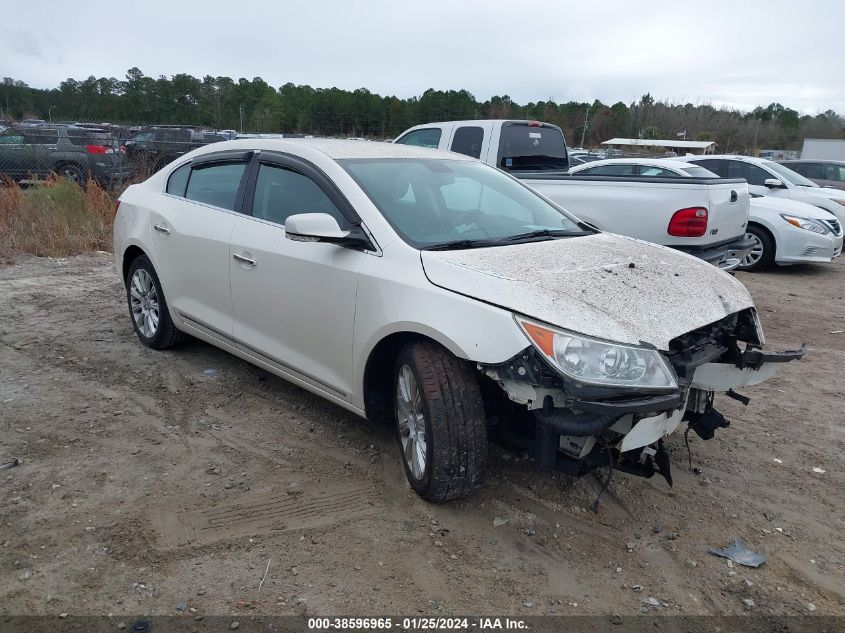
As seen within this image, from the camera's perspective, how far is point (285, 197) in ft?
13.8

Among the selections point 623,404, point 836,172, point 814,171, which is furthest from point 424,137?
point 836,172

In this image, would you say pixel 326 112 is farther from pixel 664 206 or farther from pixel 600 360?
pixel 600 360

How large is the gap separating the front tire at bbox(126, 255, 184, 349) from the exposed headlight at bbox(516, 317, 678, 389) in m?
3.44

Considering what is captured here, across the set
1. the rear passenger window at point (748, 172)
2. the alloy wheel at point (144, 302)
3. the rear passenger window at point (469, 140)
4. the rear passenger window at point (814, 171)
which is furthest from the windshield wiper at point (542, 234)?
the rear passenger window at point (814, 171)

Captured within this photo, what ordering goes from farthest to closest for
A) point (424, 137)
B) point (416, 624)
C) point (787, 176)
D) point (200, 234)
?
point (787, 176) < point (424, 137) < point (200, 234) < point (416, 624)

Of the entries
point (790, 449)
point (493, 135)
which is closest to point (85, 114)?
point (493, 135)

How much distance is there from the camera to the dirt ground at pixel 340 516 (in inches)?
110

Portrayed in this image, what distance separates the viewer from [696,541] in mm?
3229

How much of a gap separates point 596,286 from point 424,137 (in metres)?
6.99

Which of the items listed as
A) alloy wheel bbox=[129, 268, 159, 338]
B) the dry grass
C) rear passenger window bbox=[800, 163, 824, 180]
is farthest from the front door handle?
rear passenger window bbox=[800, 163, 824, 180]

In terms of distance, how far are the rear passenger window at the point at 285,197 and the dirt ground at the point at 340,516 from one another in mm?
1294

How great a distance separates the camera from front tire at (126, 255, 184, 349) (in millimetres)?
5324

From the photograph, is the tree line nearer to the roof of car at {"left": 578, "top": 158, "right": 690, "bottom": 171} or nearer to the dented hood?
the roof of car at {"left": 578, "top": 158, "right": 690, "bottom": 171}

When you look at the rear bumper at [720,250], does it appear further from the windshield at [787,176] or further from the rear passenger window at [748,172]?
the windshield at [787,176]
